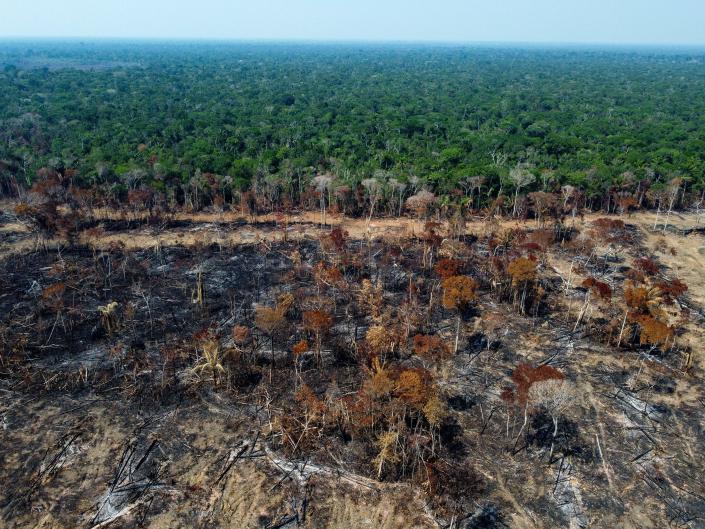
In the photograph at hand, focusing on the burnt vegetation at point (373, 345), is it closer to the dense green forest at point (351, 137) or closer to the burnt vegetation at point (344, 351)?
the burnt vegetation at point (344, 351)

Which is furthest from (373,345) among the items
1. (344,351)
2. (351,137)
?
(351,137)

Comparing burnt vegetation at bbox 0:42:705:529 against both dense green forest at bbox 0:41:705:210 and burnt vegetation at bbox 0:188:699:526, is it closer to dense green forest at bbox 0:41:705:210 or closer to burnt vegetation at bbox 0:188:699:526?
burnt vegetation at bbox 0:188:699:526

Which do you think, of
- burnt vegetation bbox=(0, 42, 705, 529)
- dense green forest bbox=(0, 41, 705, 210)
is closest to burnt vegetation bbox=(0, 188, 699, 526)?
burnt vegetation bbox=(0, 42, 705, 529)

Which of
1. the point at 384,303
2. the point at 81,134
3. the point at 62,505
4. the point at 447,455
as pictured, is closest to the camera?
the point at 62,505

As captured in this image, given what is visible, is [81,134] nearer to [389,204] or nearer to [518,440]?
[389,204]

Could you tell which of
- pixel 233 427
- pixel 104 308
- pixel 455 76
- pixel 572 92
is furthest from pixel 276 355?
pixel 455 76

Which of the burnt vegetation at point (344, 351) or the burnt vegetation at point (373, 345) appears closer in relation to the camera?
the burnt vegetation at point (344, 351)

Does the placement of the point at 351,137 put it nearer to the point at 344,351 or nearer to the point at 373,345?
the point at 344,351

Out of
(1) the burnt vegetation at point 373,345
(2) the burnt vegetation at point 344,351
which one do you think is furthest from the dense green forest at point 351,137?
(1) the burnt vegetation at point 373,345

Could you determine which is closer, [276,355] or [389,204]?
[276,355]
